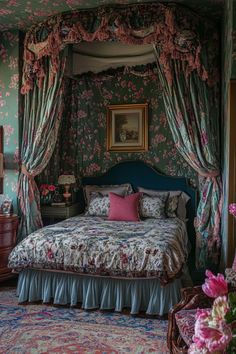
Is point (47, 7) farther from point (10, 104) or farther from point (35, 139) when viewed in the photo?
point (35, 139)

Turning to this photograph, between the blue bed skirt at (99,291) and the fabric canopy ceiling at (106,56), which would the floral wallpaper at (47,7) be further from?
the blue bed skirt at (99,291)

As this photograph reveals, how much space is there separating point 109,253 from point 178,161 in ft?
6.60

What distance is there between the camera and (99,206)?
480cm

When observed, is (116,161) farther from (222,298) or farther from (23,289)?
(222,298)

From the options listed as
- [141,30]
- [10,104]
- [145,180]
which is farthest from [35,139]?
[141,30]

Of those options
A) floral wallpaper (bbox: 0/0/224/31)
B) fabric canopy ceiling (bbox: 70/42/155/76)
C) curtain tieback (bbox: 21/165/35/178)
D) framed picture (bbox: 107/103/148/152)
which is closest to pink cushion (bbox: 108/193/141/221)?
framed picture (bbox: 107/103/148/152)

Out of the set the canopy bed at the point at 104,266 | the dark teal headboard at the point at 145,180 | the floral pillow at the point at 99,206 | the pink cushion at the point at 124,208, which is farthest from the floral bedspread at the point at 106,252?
the dark teal headboard at the point at 145,180

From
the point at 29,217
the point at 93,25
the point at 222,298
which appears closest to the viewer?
the point at 222,298

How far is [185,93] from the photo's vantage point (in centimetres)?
420

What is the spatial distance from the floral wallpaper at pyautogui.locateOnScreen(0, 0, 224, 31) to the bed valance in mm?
71

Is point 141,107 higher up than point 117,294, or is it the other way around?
point 141,107

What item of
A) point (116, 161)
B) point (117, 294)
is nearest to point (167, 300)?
point (117, 294)

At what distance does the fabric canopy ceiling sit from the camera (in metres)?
4.73

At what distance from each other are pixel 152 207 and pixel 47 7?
2.59 meters
